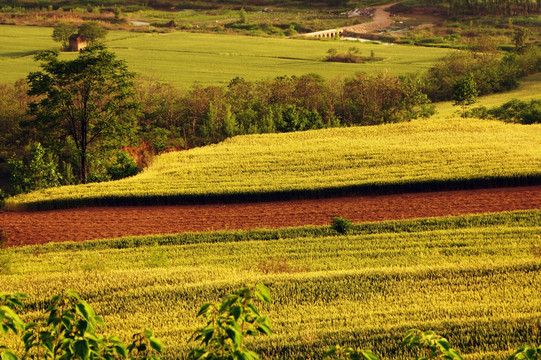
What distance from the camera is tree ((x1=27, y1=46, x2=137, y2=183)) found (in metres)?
42.2

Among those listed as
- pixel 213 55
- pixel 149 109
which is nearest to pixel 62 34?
pixel 213 55

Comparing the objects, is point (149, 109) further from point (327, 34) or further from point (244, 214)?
point (327, 34)

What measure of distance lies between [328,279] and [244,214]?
11409 mm

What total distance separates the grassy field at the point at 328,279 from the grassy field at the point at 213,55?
177 feet

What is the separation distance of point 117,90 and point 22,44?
63812 mm

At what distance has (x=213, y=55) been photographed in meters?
97.2

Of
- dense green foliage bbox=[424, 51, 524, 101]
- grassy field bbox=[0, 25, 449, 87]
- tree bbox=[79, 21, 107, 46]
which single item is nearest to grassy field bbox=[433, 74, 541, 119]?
dense green foliage bbox=[424, 51, 524, 101]

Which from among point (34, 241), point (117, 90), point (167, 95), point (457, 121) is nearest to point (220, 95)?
point (167, 95)

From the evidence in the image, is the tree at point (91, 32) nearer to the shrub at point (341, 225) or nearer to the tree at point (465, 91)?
the tree at point (465, 91)

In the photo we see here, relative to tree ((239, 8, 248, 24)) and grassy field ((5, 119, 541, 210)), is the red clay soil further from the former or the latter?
tree ((239, 8, 248, 24))

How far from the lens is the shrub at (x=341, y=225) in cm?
2589

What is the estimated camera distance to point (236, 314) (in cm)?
745

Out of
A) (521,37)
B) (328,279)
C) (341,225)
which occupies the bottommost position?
(341,225)

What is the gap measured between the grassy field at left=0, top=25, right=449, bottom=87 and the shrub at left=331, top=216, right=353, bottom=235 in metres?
52.9
